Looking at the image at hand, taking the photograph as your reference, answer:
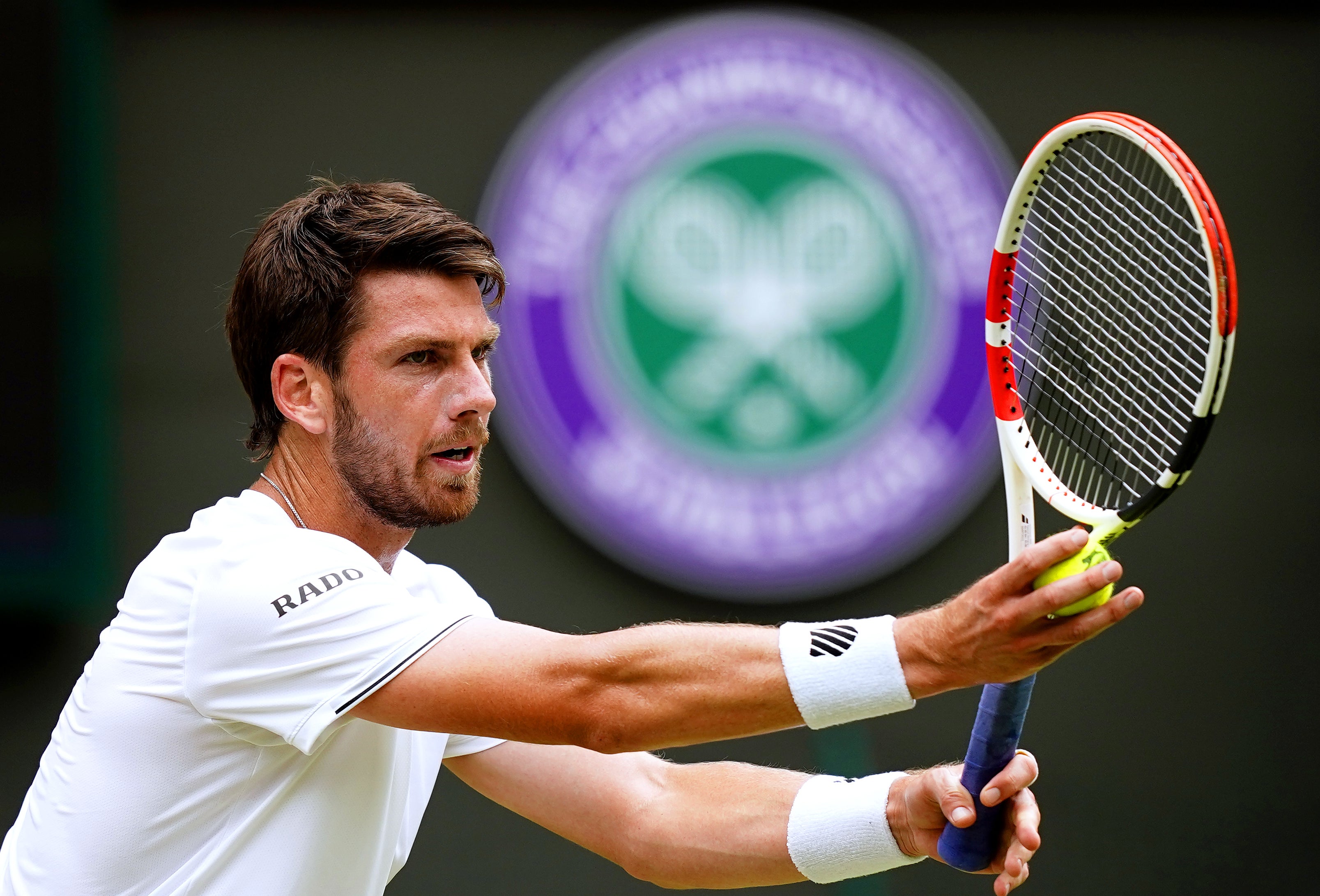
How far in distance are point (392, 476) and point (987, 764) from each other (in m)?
1.02

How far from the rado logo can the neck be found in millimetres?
310

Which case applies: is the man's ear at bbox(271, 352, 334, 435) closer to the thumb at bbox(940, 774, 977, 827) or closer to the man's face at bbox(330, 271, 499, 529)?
the man's face at bbox(330, 271, 499, 529)

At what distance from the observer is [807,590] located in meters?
4.55

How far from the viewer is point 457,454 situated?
2367mm

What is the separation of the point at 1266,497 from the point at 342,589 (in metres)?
3.70

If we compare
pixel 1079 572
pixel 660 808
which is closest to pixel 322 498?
pixel 660 808

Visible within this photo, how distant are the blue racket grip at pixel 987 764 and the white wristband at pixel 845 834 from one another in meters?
0.12

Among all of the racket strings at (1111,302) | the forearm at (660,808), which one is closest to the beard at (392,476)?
the forearm at (660,808)

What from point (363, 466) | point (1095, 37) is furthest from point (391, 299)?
point (1095, 37)

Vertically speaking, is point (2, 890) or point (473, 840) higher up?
point (2, 890)

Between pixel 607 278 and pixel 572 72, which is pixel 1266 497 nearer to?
pixel 607 278

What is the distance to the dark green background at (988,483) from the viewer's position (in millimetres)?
4621

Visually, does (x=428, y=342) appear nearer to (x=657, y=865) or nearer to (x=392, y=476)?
(x=392, y=476)

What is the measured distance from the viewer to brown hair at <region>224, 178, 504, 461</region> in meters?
2.33
